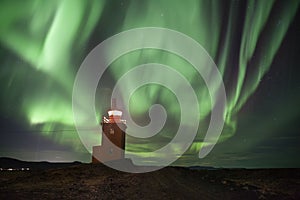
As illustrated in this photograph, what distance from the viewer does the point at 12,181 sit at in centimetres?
3238

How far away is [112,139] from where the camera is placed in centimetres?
5356

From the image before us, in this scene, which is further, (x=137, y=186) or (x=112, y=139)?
(x=112, y=139)

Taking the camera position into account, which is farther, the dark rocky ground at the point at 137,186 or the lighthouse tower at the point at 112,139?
the lighthouse tower at the point at 112,139

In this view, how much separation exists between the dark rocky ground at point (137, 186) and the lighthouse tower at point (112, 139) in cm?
1212

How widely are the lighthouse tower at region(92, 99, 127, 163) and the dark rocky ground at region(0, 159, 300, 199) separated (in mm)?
12124

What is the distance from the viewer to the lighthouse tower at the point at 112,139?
53.4 metres

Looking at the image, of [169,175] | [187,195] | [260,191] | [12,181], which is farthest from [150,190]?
[12,181]

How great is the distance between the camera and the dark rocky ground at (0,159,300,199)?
26953mm

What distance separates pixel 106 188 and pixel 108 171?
9840mm

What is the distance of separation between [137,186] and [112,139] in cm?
2363

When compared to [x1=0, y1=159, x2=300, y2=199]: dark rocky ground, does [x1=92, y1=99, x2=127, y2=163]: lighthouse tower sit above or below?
above

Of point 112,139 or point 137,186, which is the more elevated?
point 112,139

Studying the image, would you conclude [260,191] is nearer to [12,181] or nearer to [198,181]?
[198,181]

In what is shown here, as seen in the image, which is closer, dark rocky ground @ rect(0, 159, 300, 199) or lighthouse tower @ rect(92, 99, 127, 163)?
dark rocky ground @ rect(0, 159, 300, 199)
